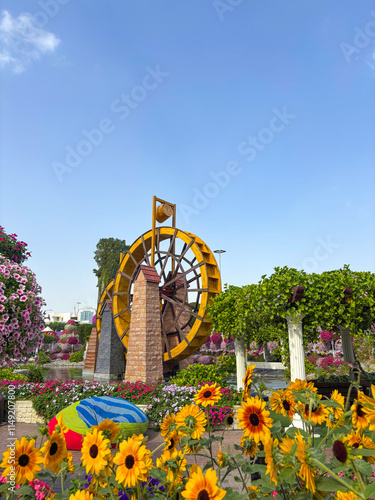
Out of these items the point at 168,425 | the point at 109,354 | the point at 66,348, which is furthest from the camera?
the point at 66,348

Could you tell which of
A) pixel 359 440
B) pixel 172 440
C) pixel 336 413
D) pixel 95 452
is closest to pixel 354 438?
pixel 359 440

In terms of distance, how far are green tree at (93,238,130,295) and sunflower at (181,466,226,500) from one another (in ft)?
114

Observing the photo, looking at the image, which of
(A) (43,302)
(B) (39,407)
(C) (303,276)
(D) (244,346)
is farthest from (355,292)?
(B) (39,407)

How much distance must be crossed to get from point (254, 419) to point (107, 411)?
16.9 ft

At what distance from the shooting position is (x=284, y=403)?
4.77ft

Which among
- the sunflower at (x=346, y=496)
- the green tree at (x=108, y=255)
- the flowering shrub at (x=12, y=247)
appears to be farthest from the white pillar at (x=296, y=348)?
the green tree at (x=108, y=255)

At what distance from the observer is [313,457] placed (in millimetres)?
937

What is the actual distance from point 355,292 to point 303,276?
3.24ft

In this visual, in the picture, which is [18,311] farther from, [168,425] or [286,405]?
[286,405]

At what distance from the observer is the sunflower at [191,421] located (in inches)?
52.8

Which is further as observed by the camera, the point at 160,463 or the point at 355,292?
the point at 355,292

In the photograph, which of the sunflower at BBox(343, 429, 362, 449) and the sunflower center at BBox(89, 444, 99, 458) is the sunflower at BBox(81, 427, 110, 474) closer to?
the sunflower center at BBox(89, 444, 99, 458)

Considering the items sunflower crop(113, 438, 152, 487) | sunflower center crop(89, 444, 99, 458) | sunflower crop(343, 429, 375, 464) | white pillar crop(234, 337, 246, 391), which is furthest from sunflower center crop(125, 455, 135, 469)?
white pillar crop(234, 337, 246, 391)

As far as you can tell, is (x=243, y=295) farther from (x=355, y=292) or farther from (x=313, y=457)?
(x=313, y=457)
